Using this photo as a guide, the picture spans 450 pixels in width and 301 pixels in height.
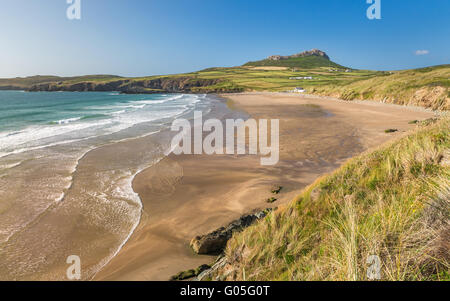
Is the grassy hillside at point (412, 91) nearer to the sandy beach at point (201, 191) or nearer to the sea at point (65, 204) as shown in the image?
the sandy beach at point (201, 191)

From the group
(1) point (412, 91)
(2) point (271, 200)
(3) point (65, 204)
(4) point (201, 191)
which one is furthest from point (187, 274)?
(1) point (412, 91)

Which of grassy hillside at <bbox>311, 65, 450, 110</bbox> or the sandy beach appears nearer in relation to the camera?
the sandy beach

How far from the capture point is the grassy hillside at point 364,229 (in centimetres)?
240

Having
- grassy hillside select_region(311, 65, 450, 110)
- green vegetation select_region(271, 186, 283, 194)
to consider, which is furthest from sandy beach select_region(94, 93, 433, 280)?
grassy hillside select_region(311, 65, 450, 110)

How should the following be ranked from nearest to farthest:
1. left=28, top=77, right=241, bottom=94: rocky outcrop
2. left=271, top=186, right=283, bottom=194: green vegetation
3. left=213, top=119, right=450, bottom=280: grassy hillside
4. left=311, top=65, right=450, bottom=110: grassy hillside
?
left=213, top=119, right=450, bottom=280: grassy hillside, left=271, top=186, right=283, bottom=194: green vegetation, left=311, top=65, right=450, bottom=110: grassy hillside, left=28, top=77, right=241, bottom=94: rocky outcrop

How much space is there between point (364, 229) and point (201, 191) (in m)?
7.35

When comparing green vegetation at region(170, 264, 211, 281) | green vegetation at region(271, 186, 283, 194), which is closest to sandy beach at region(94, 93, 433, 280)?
green vegetation at region(271, 186, 283, 194)

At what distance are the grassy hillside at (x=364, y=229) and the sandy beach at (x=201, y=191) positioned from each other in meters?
2.48

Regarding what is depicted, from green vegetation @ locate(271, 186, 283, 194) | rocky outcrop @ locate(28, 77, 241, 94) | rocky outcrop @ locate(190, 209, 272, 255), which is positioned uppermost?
rocky outcrop @ locate(28, 77, 241, 94)

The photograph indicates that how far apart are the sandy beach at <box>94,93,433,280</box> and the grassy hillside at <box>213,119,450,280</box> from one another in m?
2.48

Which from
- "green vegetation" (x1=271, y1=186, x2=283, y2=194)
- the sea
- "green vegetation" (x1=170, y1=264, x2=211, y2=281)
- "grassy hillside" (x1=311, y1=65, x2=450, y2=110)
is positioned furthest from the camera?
"grassy hillside" (x1=311, y1=65, x2=450, y2=110)

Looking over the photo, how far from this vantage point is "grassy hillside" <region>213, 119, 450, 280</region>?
7.89 feet

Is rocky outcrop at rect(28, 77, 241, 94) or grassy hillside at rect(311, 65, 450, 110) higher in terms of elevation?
rocky outcrop at rect(28, 77, 241, 94)

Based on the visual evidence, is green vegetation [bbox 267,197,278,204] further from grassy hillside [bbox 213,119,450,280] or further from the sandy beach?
grassy hillside [bbox 213,119,450,280]
